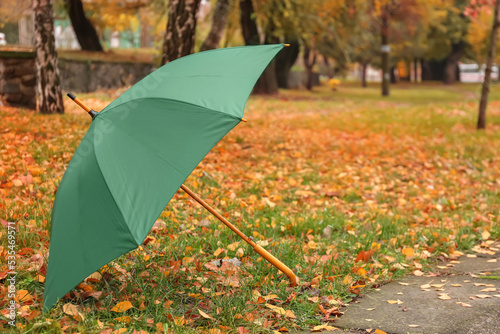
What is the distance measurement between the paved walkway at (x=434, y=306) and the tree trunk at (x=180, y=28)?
5.94m

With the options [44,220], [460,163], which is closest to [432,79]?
[460,163]

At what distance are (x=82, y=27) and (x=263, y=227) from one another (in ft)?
50.0

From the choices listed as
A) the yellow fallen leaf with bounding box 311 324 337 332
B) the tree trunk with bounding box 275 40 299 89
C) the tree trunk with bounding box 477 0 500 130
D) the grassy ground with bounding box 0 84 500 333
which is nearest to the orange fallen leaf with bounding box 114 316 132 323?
the grassy ground with bounding box 0 84 500 333

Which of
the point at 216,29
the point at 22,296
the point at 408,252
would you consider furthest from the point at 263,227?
the point at 216,29

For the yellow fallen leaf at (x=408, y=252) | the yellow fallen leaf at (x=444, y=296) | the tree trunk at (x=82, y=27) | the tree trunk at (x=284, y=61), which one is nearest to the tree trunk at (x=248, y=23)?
the tree trunk at (x=284, y=61)

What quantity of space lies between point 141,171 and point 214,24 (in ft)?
38.7

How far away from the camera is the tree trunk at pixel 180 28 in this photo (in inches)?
342

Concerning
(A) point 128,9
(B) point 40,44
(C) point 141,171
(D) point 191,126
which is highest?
(A) point 128,9

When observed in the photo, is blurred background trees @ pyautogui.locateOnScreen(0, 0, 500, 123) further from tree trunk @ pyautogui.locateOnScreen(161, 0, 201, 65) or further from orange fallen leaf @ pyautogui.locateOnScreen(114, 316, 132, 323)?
orange fallen leaf @ pyautogui.locateOnScreen(114, 316, 132, 323)

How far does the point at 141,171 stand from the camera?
2.70 meters

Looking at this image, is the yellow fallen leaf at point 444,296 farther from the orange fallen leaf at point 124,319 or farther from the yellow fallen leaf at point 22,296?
the yellow fallen leaf at point 22,296

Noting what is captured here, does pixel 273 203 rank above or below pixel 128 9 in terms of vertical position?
below

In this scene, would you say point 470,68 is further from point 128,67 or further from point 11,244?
point 11,244

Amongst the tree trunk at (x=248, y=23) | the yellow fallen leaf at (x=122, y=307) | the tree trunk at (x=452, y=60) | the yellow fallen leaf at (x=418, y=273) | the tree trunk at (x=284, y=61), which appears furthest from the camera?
the tree trunk at (x=452, y=60)
